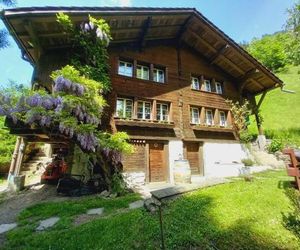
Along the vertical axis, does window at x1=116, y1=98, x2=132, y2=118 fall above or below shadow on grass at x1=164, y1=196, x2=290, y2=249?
above

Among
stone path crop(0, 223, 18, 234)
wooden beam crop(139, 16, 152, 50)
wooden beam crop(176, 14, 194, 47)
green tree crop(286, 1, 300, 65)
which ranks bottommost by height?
stone path crop(0, 223, 18, 234)

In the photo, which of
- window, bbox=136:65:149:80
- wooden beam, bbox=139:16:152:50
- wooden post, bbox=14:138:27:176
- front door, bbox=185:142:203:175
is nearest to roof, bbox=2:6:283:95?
wooden beam, bbox=139:16:152:50

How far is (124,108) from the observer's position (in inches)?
469

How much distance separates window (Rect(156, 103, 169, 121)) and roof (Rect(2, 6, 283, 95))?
11.8 ft

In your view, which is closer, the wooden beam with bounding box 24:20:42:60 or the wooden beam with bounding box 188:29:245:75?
the wooden beam with bounding box 24:20:42:60

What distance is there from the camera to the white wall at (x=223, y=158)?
13.6 meters

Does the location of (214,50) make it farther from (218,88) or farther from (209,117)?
(209,117)

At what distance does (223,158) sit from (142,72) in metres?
7.25

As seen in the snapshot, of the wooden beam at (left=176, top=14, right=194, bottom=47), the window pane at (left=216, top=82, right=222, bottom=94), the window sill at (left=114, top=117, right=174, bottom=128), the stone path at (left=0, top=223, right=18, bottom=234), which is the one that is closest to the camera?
the stone path at (left=0, top=223, right=18, bottom=234)

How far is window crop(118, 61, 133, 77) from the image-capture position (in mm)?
12422

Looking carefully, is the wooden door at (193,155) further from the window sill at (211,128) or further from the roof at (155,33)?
the roof at (155,33)

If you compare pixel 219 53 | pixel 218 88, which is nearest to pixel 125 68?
pixel 219 53

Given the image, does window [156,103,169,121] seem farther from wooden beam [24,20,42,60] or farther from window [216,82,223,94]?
wooden beam [24,20,42,60]

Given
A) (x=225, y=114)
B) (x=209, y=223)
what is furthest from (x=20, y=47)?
(x=225, y=114)
